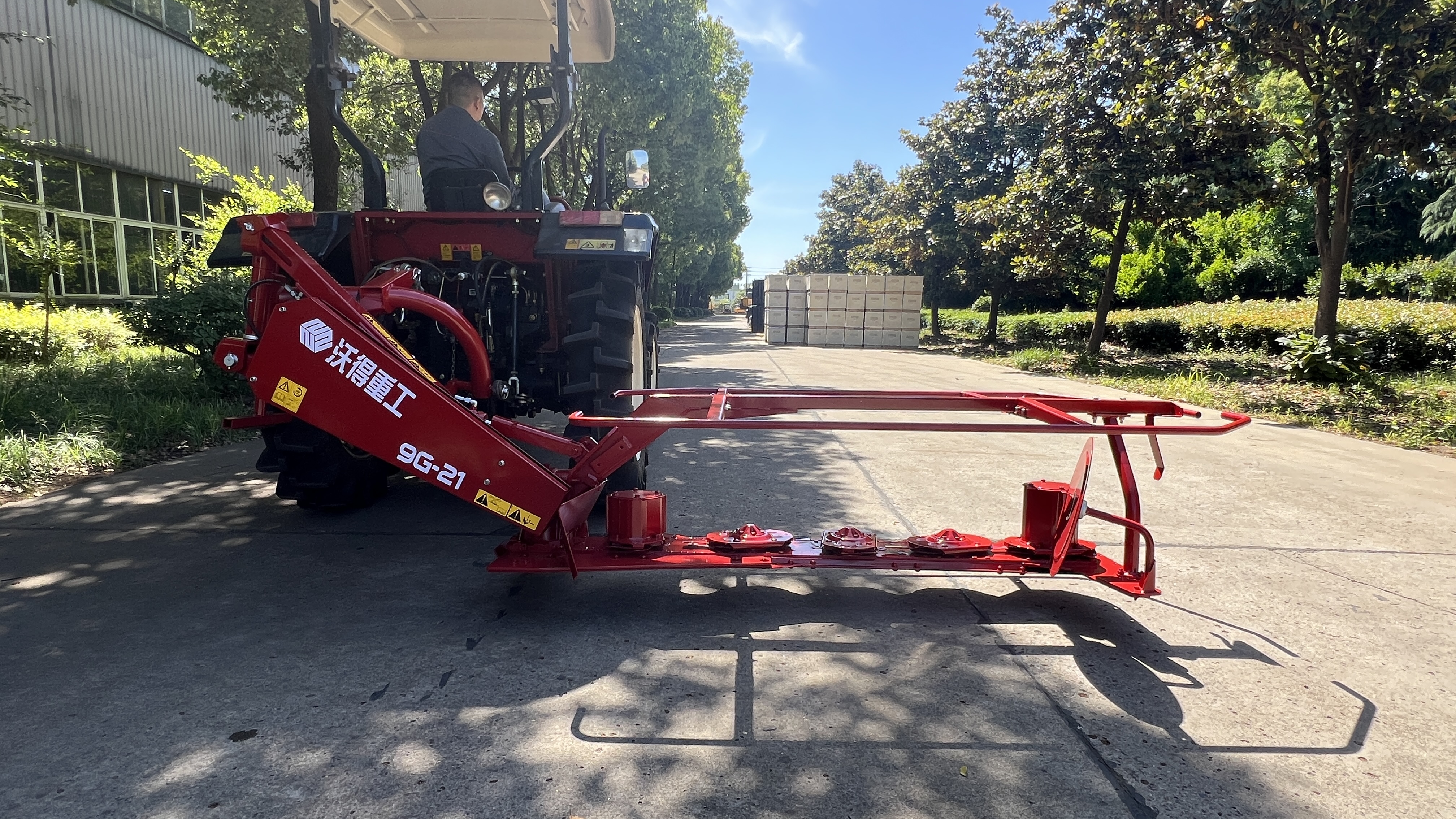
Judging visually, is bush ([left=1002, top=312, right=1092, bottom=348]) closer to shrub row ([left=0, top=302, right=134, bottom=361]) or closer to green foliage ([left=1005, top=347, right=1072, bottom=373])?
green foliage ([left=1005, top=347, right=1072, bottom=373])

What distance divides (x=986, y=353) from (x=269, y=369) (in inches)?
811

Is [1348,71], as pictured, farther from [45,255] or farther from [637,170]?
[45,255]

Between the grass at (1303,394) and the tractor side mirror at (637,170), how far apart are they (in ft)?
25.6

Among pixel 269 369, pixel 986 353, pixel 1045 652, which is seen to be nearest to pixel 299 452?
pixel 269 369

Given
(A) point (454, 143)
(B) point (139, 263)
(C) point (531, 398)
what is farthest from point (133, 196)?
(C) point (531, 398)

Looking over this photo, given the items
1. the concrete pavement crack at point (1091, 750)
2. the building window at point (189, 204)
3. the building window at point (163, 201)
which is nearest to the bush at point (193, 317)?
the concrete pavement crack at point (1091, 750)

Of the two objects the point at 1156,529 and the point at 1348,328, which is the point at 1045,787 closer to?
the point at 1156,529

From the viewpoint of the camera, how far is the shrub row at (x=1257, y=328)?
11281 millimetres

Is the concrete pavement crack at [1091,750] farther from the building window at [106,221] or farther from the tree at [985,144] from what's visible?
the tree at [985,144]

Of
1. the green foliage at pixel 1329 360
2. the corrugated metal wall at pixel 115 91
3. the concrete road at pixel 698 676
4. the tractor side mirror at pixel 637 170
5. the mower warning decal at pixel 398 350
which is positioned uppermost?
the corrugated metal wall at pixel 115 91

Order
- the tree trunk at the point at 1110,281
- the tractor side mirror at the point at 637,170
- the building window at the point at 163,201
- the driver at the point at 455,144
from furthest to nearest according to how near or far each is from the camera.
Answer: the building window at the point at 163,201, the tree trunk at the point at 1110,281, the tractor side mirror at the point at 637,170, the driver at the point at 455,144

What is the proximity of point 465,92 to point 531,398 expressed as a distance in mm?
1895

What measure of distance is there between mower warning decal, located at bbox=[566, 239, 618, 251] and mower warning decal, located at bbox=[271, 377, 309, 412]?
1.51 meters

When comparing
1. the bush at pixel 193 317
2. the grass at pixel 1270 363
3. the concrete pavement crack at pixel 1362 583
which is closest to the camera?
the concrete pavement crack at pixel 1362 583
